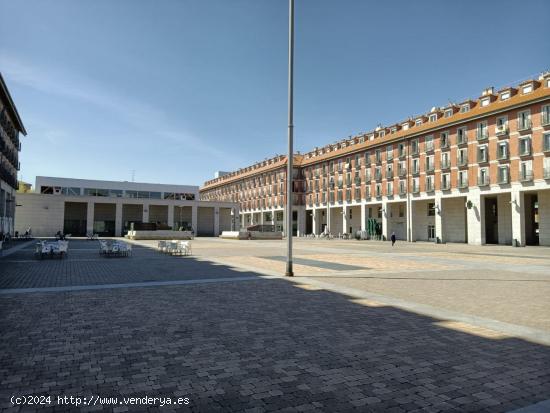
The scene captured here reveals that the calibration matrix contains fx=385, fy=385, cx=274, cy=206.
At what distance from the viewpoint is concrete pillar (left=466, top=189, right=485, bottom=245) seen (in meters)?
44.1

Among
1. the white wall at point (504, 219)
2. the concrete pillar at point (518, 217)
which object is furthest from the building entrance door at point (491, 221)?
the concrete pillar at point (518, 217)

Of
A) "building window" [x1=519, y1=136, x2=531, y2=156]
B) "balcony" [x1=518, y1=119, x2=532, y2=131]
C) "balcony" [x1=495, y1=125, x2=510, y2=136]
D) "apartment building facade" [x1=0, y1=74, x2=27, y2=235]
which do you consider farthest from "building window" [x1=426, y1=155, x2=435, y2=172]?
"apartment building facade" [x1=0, y1=74, x2=27, y2=235]

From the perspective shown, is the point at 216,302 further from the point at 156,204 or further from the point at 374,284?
the point at 156,204

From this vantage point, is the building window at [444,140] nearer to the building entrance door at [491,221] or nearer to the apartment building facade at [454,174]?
the apartment building facade at [454,174]

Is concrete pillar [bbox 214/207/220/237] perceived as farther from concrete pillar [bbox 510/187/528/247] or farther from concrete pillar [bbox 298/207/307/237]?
concrete pillar [bbox 510/187/528/247]

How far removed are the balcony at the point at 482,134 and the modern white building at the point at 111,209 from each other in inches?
1618

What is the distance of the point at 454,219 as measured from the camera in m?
49.5

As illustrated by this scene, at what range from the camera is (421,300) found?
367 inches

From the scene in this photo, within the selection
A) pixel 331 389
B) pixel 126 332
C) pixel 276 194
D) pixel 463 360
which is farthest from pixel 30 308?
pixel 276 194

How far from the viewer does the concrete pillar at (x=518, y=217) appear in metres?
39.8

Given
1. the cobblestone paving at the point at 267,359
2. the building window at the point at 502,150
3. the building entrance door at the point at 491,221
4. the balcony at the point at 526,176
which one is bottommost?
the cobblestone paving at the point at 267,359

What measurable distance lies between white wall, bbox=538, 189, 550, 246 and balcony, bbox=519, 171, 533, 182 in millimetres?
2598

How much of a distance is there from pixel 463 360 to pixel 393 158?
5484 cm

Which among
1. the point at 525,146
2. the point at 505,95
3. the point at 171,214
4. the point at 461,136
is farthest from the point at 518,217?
the point at 171,214
